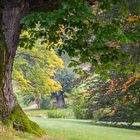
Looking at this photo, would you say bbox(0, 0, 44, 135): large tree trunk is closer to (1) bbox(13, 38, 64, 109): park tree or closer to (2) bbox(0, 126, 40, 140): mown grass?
(2) bbox(0, 126, 40, 140): mown grass

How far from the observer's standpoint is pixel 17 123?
11.8 m

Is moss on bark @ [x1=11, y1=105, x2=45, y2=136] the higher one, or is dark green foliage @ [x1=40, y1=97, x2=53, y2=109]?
dark green foliage @ [x1=40, y1=97, x2=53, y2=109]

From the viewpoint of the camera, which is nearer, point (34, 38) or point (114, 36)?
→ point (114, 36)

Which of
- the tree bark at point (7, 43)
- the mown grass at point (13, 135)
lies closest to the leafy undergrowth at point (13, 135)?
the mown grass at point (13, 135)

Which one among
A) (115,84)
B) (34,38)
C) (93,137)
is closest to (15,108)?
(34,38)

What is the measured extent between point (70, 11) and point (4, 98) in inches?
137

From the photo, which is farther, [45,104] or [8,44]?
[45,104]

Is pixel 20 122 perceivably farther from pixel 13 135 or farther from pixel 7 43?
pixel 7 43

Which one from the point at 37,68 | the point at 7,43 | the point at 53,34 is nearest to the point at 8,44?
the point at 7,43

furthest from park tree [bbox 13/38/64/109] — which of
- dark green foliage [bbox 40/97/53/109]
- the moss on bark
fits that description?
dark green foliage [bbox 40/97/53/109]

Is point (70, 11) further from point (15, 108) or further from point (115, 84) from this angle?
point (115, 84)

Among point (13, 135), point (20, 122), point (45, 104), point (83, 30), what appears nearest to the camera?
point (83, 30)

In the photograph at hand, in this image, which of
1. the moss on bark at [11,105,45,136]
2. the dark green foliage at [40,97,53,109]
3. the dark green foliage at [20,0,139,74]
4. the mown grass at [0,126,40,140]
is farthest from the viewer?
the dark green foliage at [40,97,53,109]

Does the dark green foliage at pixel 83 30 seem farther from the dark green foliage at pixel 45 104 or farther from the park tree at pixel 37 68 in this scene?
the dark green foliage at pixel 45 104
